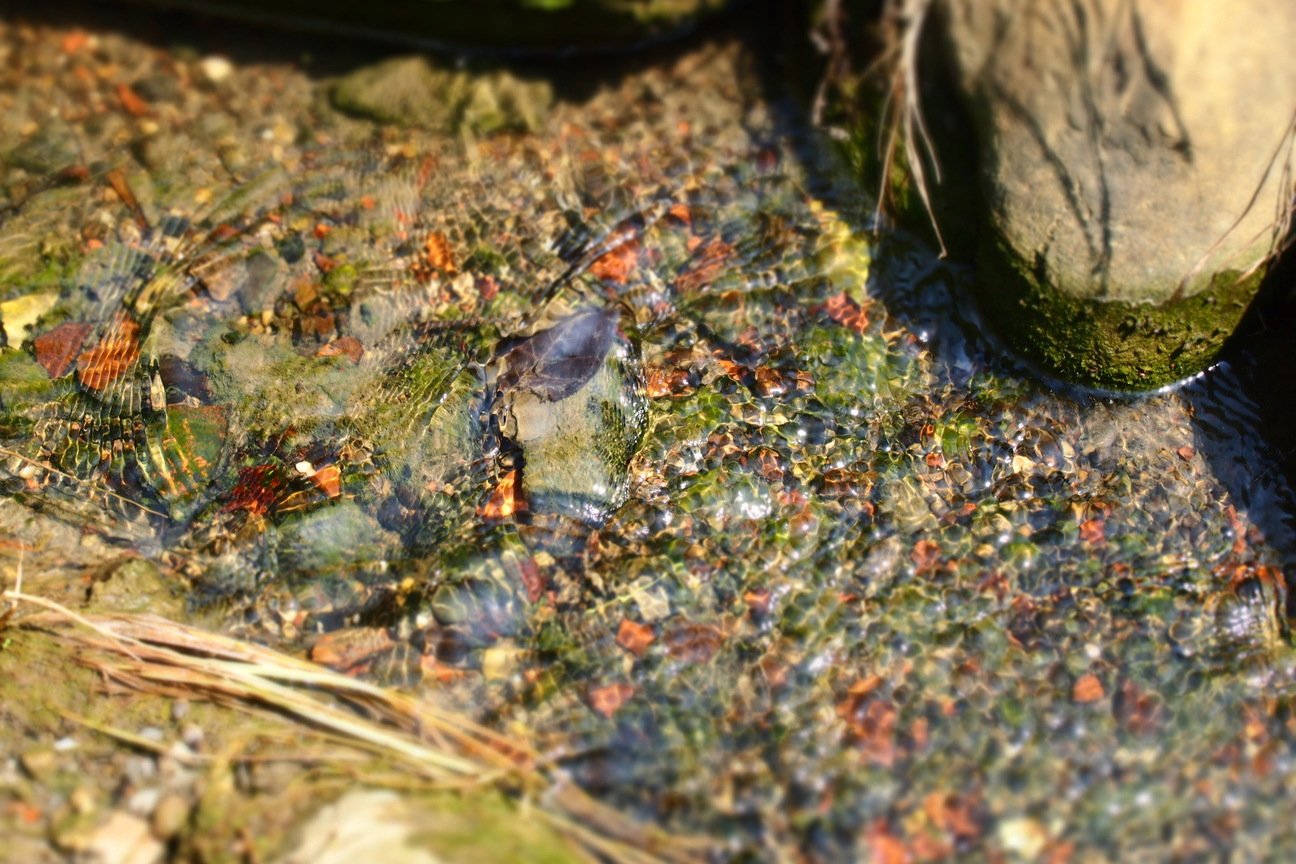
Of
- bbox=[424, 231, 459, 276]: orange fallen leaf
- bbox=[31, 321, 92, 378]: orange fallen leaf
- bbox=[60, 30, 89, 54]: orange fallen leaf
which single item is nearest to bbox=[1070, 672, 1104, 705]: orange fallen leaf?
bbox=[424, 231, 459, 276]: orange fallen leaf

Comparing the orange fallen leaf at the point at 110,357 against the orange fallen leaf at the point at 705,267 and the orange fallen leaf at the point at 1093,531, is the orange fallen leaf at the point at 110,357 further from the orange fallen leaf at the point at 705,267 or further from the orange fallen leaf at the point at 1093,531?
the orange fallen leaf at the point at 1093,531

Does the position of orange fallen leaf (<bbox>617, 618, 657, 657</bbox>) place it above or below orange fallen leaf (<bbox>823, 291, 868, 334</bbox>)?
below

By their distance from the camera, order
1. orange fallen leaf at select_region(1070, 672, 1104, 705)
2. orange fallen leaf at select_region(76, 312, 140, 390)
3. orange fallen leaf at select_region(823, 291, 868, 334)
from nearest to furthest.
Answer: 1. orange fallen leaf at select_region(1070, 672, 1104, 705)
2. orange fallen leaf at select_region(76, 312, 140, 390)
3. orange fallen leaf at select_region(823, 291, 868, 334)

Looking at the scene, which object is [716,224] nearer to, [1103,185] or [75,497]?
[1103,185]

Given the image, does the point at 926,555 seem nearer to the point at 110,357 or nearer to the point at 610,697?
the point at 610,697

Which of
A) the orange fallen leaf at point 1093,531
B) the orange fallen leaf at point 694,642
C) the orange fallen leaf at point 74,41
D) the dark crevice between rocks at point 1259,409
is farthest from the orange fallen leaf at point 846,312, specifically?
the orange fallen leaf at point 74,41

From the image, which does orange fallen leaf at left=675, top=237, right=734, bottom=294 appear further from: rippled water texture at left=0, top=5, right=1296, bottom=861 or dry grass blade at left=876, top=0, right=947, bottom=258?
dry grass blade at left=876, top=0, right=947, bottom=258

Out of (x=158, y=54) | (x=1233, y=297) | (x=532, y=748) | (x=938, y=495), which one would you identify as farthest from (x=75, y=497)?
(x=1233, y=297)
